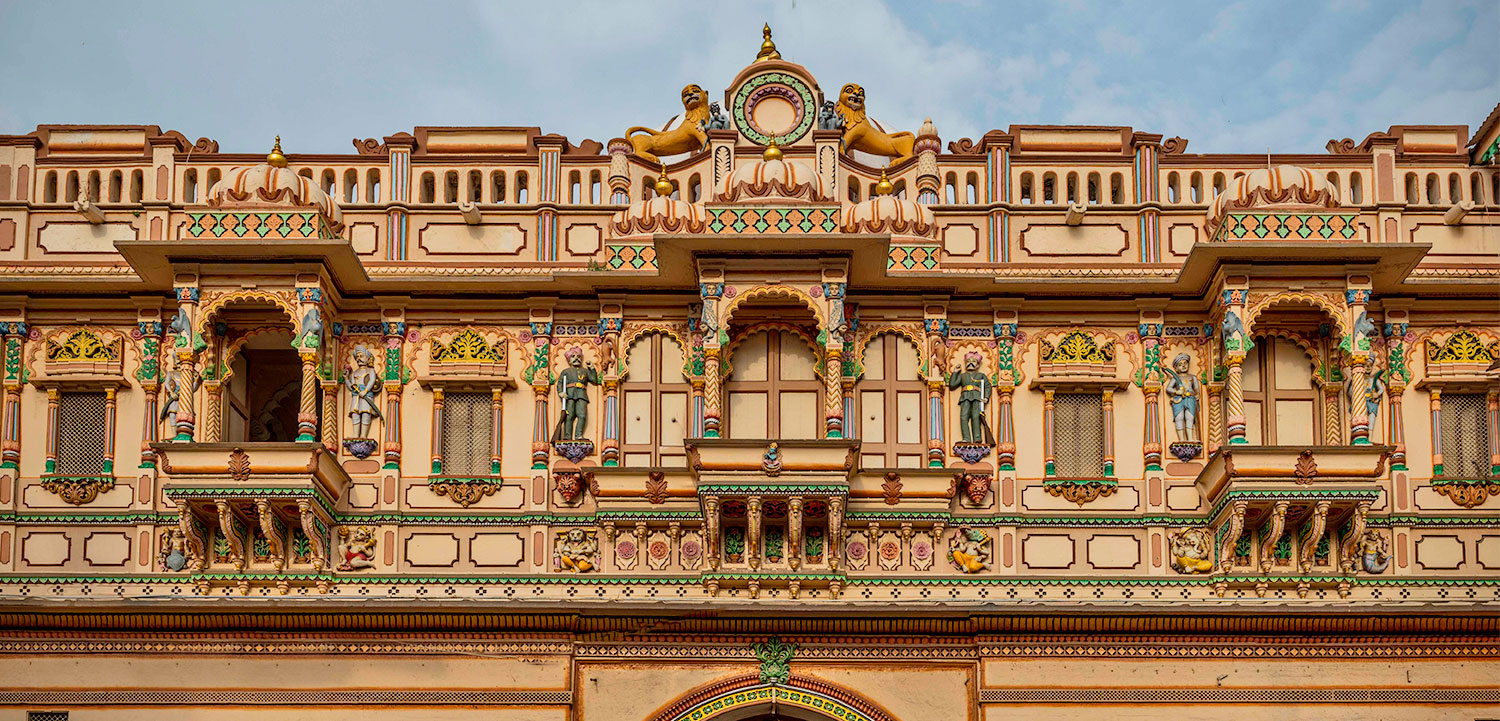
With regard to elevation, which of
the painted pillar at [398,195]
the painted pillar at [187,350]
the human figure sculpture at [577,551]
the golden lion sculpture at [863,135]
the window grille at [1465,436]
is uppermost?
the golden lion sculpture at [863,135]

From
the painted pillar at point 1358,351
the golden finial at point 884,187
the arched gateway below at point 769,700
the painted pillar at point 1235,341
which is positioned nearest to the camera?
the arched gateway below at point 769,700

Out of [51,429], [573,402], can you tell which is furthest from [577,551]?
[51,429]

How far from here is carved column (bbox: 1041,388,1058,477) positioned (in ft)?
84.5

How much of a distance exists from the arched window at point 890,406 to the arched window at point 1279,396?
3.55 metres

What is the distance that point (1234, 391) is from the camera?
25.3m

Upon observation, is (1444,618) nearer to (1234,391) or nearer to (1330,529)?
(1330,529)

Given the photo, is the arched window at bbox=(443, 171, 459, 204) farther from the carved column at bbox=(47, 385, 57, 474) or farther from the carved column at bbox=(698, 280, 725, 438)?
the carved column at bbox=(47, 385, 57, 474)

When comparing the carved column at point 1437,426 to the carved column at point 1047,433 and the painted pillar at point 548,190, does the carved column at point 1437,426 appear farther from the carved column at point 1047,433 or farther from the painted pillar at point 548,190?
the painted pillar at point 548,190

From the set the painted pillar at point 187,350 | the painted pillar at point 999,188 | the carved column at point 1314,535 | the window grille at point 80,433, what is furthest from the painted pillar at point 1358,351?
the window grille at point 80,433

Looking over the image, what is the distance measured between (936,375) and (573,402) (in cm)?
397

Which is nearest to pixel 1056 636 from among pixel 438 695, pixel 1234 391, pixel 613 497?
pixel 1234 391

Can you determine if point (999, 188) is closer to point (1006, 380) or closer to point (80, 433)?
point (1006, 380)

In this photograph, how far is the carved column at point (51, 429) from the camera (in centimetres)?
2569

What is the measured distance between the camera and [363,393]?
25.9m
